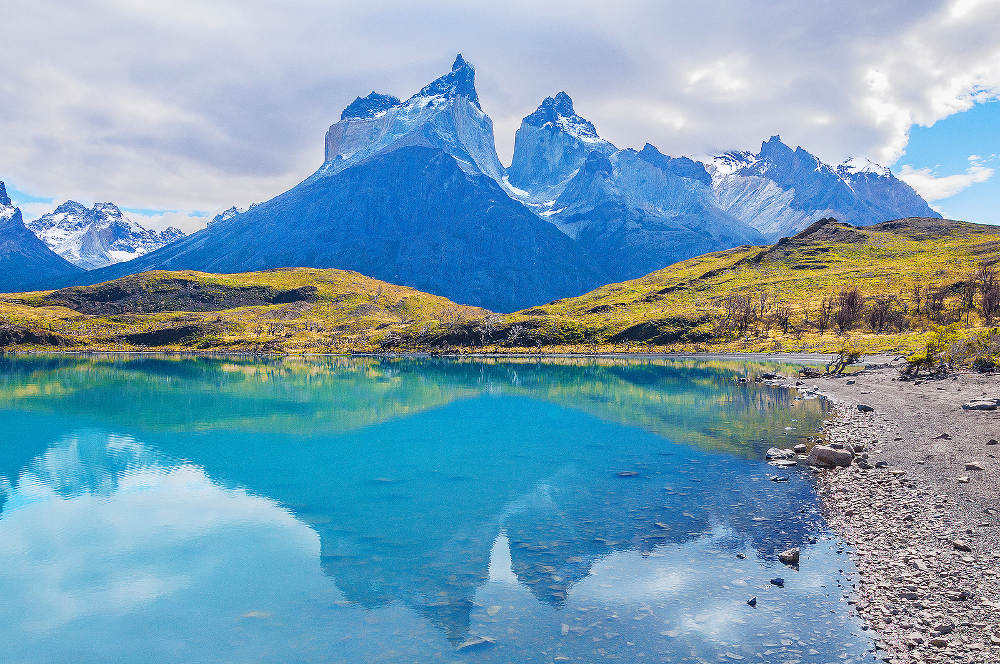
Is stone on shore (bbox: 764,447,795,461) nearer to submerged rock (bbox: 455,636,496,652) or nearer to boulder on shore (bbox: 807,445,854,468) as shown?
boulder on shore (bbox: 807,445,854,468)

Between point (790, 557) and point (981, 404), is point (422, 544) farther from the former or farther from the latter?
point (981, 404)

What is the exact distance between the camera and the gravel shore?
1566 cm

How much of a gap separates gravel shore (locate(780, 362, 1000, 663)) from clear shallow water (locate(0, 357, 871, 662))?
1.14 metres

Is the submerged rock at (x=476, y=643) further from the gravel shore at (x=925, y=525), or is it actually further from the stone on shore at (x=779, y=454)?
the stone on shore at (x=779, y=454)

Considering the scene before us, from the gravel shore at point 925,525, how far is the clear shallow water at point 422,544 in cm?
114

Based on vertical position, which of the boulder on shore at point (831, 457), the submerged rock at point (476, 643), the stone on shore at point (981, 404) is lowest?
the submerged rock at point (476, 643)

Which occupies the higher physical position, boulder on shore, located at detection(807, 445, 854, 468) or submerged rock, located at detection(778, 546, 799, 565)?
boulder on shore, located at detection(807, 445, 854, 468)

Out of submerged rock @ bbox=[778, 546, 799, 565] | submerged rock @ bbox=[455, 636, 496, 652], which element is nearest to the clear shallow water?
submerged rock @ bbox=[455, 636, 496, 652]

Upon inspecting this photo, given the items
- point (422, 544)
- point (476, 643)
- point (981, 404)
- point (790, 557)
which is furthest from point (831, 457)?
point (476, 643)

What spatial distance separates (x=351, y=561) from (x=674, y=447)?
1096 inches

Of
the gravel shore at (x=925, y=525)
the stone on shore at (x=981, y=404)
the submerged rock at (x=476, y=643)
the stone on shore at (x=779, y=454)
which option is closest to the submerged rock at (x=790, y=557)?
the gravel shore at (x=925, y=525)

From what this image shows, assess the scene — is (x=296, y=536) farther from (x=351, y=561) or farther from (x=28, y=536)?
(x=28, y=536)

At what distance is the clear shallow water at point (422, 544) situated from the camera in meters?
18.2

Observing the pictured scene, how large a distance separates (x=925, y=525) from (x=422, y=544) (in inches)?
817
